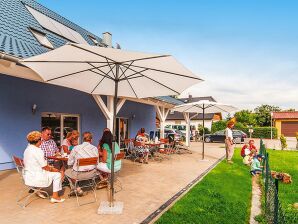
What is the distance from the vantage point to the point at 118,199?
5730mm

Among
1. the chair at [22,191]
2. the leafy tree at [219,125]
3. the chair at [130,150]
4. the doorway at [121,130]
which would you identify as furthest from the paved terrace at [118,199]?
the leafy tree at [219,125]

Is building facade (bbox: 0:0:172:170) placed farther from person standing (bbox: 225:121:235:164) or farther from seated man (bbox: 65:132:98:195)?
person standing (bbox: 225:121:235:164)

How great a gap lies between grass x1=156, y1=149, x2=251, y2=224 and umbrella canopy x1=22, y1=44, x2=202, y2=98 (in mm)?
2480

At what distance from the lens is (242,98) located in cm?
9225

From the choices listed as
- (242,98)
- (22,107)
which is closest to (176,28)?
(22,107)

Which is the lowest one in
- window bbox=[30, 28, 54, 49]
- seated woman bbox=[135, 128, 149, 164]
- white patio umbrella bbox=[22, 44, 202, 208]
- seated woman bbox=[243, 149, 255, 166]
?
seated woman bbox=[243, 149, 255, 166]

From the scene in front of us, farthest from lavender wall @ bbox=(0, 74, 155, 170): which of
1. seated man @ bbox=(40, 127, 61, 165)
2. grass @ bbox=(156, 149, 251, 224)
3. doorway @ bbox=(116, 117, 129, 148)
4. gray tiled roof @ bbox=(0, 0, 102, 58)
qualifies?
grass @ bbox=(156, 149, 251, 224)

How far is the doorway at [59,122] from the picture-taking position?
10005mm

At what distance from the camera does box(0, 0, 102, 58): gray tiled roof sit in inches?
283

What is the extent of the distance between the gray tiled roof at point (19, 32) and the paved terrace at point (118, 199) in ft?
11.0

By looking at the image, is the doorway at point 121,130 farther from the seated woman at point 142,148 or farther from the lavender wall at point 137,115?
the seated woman at point 142,148

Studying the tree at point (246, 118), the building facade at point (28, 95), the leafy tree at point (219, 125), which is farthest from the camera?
the tree at point (246, 118)

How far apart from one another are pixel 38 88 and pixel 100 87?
10.5 feet

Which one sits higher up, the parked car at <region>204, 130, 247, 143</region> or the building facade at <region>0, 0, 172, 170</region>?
the building facade at <region>0, 0, 172, 170</region>
